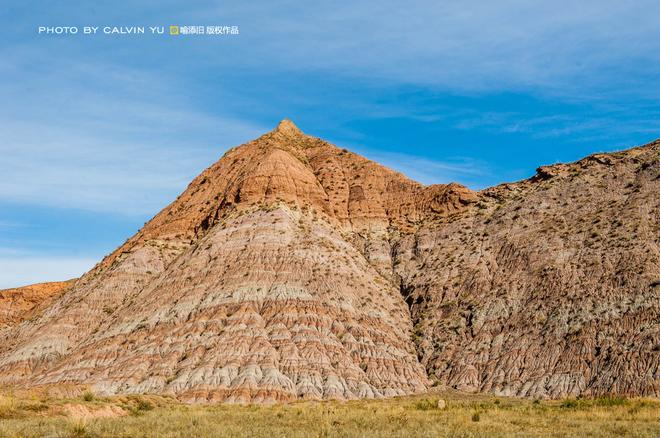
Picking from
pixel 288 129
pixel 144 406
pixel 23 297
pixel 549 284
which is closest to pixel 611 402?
pixel 144 406

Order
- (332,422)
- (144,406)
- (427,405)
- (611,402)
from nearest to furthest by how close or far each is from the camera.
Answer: (332,422), (611,402), (427,405), (144,406)

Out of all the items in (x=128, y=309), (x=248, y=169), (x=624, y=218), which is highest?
(x=248, y=169)

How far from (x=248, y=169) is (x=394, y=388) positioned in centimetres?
4476

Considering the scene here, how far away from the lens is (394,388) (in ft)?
194

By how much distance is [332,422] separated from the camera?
86.7 feet

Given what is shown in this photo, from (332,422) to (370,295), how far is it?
46382mm

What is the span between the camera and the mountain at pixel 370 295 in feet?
189

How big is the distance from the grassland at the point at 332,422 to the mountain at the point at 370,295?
78.2ft

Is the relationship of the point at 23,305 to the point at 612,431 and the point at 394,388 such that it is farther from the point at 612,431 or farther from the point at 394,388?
the point at 612,431

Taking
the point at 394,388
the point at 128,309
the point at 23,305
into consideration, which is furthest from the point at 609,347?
the point at 23,305

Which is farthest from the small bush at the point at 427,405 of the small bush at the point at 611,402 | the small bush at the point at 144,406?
the small bush at the point at 144,406

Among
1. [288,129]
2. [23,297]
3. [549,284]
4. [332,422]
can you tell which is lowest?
[332,422]

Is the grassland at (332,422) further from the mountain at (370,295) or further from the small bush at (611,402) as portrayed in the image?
the mountain at (370,295)

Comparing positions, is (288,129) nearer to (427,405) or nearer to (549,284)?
(549,284)
